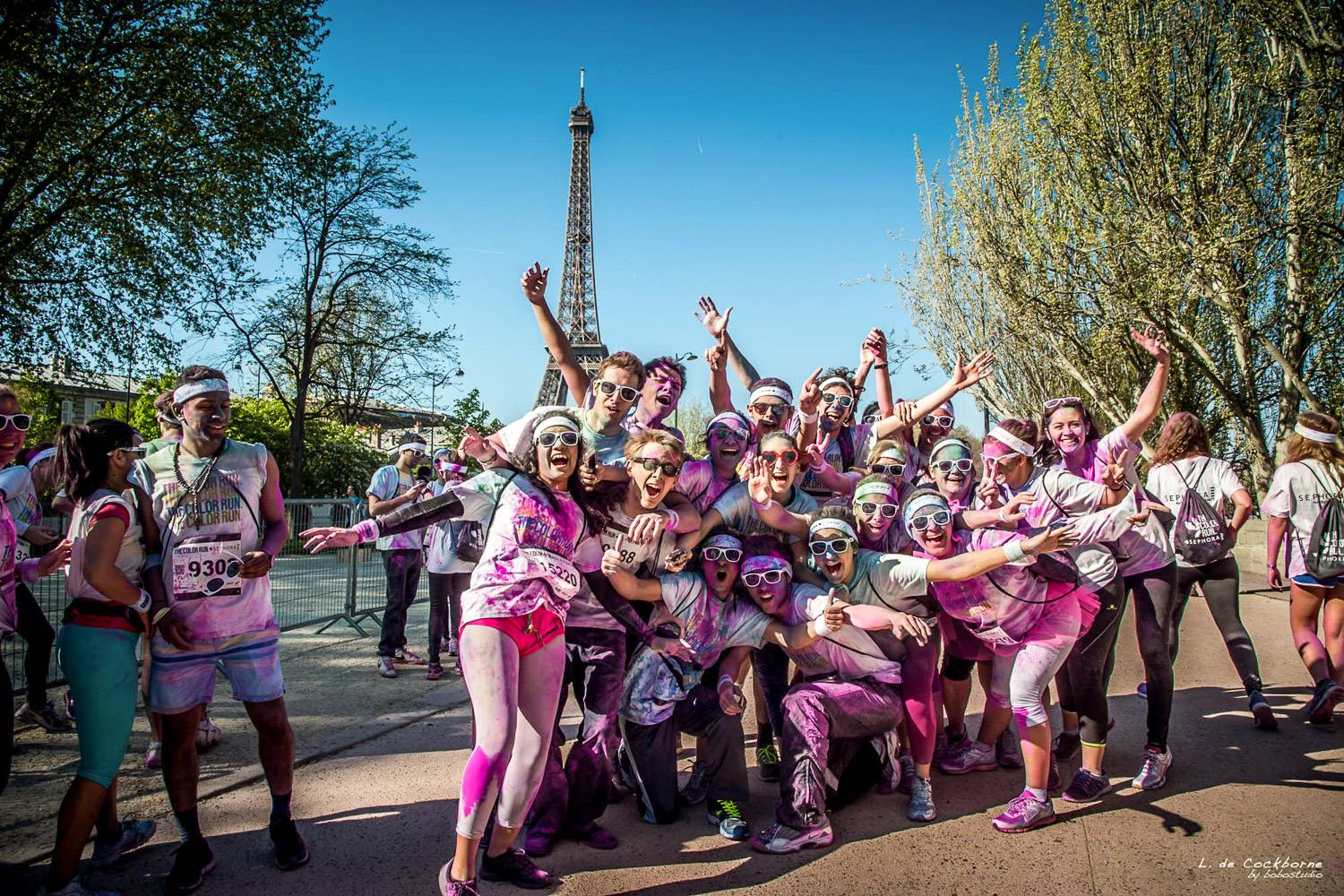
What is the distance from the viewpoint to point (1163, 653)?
424 cm

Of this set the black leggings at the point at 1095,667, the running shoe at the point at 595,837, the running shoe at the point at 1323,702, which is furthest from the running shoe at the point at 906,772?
the running shoe at the point at 1323,702

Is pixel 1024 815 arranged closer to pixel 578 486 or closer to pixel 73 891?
pixel 578 486

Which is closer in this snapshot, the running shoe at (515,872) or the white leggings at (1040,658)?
the running shoe at (515,872)

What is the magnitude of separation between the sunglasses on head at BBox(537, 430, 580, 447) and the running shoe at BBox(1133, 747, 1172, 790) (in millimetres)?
3446

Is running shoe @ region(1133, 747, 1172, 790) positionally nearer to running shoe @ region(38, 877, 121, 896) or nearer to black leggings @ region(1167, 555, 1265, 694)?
black leggings @ region(1167, 555, 1265, 694)

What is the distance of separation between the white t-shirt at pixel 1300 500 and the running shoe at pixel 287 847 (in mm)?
6051

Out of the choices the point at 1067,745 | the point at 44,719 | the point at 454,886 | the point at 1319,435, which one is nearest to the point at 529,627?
the point at 454,886

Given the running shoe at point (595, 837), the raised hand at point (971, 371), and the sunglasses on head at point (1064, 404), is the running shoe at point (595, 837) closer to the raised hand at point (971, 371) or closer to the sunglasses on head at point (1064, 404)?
the sunglasses on head at point (1064, 404)

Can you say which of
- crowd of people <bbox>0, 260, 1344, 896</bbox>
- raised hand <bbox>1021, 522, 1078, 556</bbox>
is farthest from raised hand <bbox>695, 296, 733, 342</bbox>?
raised hand <bbox>1021, 522, 1078, 556</bbox>

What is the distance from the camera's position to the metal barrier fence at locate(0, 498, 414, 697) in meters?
8.03

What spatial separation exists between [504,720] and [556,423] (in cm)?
121

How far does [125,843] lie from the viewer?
3.31 meters

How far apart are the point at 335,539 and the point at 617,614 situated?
4.19ft

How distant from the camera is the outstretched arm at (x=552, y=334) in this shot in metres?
4.36
